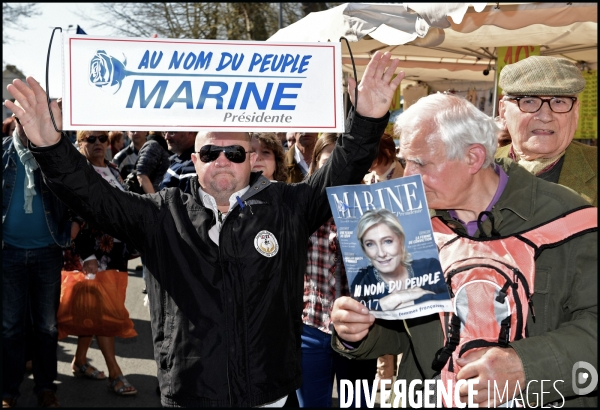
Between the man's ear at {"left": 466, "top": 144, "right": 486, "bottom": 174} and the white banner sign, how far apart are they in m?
0.57

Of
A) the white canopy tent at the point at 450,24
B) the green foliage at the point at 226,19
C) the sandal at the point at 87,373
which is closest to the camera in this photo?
the white canopy tent at the point at 450,24

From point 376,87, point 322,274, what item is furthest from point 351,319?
point 322,274

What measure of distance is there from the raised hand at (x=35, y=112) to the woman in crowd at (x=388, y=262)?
3.95 feet

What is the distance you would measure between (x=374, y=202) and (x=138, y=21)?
75.4 ft

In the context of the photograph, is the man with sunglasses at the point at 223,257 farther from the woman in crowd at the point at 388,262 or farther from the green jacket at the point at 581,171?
the green jacket at the point at 581,171

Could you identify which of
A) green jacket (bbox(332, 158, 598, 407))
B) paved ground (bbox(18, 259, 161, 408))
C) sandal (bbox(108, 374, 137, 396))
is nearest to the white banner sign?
green jacket (bbox(332, 158, 598, 407))

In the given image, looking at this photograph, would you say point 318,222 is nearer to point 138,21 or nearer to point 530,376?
point 530,376

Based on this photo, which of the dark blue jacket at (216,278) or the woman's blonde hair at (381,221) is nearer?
the woman's blonde hair at (381,221)

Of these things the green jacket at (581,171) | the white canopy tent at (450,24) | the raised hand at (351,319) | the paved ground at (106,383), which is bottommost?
the paved ground at (106,383)

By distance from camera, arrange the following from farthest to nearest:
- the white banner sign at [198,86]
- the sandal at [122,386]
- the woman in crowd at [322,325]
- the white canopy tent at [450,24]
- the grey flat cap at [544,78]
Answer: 1. the sandal at [122,386]
2. the white canopy tent at [450,24]
3. the woman in crowd at [322,325]
4. the grey flat cap at [544,78]
5. the white banner sign at [198,86]

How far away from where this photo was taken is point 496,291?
7.03 ft

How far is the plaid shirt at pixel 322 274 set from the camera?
12.9 ft

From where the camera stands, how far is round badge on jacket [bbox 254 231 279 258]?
9.21ft

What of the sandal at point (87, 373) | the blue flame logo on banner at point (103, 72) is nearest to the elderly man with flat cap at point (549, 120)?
the blue flame logo on banner at point (103, 72)
